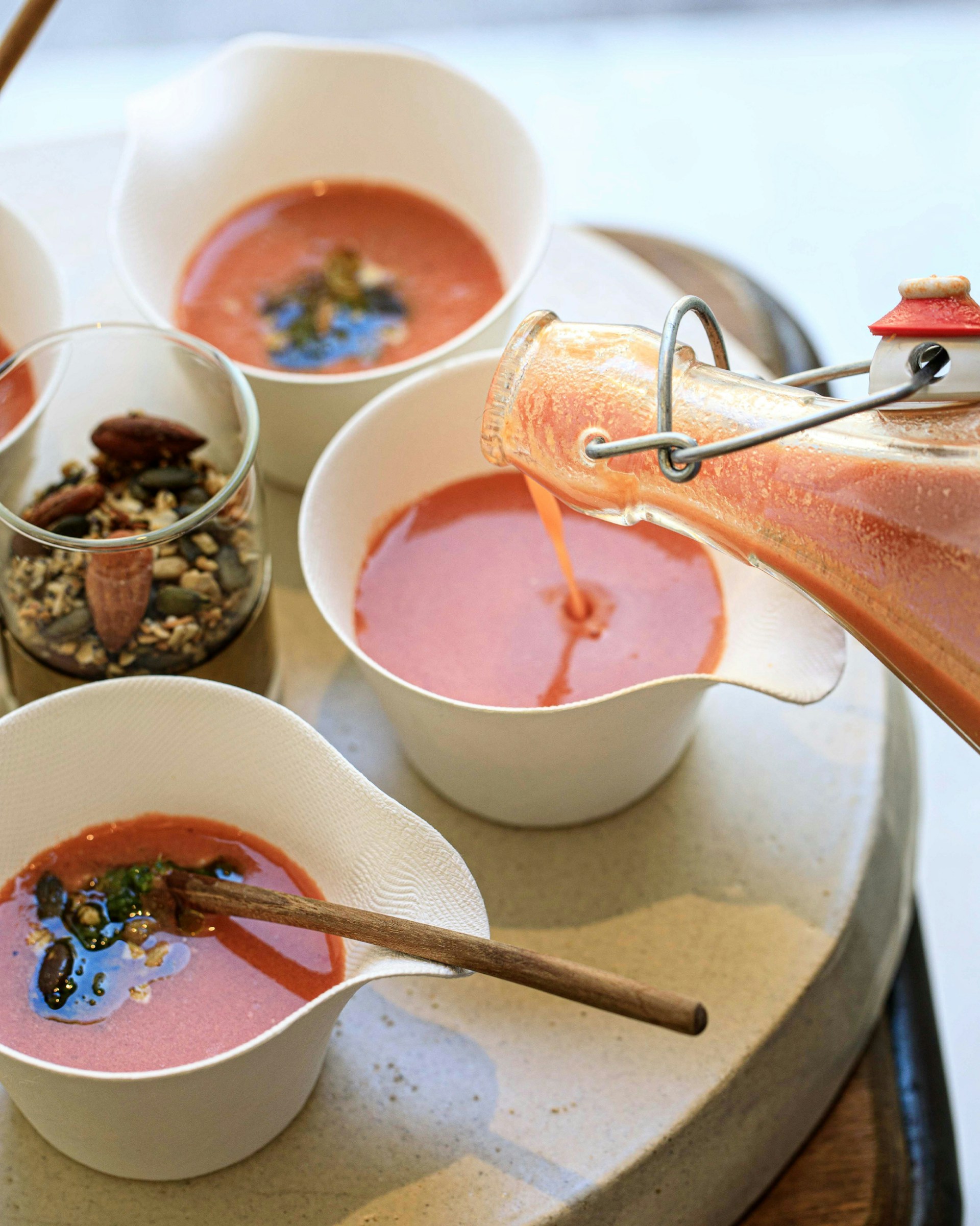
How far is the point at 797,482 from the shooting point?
49 cm

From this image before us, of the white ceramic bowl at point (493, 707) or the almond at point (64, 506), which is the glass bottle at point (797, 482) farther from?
the almond at point (64, 506)

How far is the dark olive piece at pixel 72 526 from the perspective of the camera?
0.67 metres

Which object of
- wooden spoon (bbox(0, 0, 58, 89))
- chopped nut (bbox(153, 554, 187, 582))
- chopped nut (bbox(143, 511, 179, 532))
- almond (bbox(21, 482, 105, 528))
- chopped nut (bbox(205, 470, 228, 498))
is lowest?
chopped nut (bbox(153, 554, 187, 582))

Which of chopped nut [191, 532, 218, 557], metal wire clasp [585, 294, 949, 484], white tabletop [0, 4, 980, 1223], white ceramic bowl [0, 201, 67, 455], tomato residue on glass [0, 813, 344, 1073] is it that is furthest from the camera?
white tabletop [0, 4, 980, 1223]

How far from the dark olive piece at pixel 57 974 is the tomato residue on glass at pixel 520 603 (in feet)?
0.67

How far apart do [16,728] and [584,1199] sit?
12.2 inches

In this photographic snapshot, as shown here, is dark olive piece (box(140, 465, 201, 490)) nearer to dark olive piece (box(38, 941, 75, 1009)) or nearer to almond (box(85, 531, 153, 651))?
almond (box(85, 531, 153, 651))

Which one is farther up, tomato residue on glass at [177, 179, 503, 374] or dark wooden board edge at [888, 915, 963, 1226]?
tomato residue on glass at [177, 179, 503, 374]

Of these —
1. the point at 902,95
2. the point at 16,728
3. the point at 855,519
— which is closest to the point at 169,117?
the point at 16,728

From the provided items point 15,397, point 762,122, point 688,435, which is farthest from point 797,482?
point 762,122

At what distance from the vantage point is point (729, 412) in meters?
0.49

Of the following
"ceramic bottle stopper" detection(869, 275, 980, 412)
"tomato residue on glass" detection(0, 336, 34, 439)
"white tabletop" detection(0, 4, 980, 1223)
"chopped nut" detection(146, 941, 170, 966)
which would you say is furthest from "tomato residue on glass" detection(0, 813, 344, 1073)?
"white tabletop" detection(0, 4, 980, 1223)

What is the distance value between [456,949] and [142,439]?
32 cm

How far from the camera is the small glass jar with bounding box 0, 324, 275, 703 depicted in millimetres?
641
